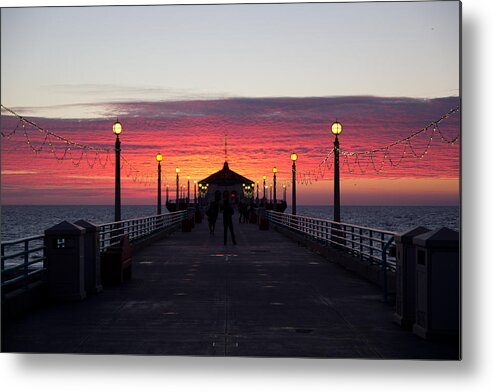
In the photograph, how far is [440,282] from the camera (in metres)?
10.3

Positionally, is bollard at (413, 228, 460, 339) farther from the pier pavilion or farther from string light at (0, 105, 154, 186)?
the pier pavilion

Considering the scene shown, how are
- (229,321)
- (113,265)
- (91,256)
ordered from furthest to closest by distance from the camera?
(113,265) < (91,256) < (229,321)

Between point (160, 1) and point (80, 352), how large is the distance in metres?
5.35

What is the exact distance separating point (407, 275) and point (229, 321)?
2.76m

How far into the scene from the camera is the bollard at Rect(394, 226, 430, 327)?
441 inches

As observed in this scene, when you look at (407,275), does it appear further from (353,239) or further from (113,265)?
(353,239)

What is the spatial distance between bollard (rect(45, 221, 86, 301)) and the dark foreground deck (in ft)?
1.37

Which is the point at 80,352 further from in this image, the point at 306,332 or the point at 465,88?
the point at 465,88

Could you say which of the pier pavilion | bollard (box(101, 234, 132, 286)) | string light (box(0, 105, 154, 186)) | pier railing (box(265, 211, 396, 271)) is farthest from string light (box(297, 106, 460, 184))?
the pier pavilion

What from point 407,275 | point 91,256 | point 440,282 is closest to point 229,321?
point 407,275

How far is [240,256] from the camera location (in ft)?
78.8

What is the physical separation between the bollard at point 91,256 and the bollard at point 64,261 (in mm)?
788

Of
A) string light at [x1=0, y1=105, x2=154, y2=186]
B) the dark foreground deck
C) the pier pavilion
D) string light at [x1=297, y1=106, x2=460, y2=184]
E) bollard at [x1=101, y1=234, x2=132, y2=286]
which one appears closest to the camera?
the dark foreground deck

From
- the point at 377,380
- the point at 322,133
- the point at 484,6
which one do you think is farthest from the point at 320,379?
the point at 322,133
